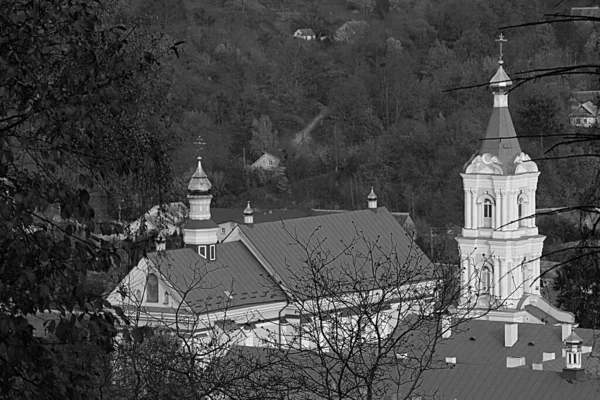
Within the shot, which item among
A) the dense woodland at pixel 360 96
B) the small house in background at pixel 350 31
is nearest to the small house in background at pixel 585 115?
the dense woodland at pixel 360 96

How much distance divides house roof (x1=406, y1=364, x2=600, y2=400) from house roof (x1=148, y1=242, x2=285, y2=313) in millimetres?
6648

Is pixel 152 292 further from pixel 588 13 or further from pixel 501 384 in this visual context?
pixel 588 13

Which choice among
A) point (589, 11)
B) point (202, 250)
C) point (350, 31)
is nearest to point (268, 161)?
point (350, 31)

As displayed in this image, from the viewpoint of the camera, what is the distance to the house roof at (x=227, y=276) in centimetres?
3397

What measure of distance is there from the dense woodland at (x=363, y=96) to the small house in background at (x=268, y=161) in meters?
0.37

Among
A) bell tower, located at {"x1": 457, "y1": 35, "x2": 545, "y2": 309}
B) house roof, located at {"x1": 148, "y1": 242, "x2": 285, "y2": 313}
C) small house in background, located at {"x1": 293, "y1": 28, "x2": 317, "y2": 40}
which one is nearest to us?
house roof, located at {"x1": 148, "y1": 242, "x2": 285, "y2": 313}

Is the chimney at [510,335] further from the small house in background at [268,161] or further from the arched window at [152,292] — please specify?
the small house in background at [268,161]

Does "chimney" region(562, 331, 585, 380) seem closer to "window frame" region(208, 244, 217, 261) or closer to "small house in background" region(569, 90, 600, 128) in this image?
"window frame" region(208, 244, 217, 261)

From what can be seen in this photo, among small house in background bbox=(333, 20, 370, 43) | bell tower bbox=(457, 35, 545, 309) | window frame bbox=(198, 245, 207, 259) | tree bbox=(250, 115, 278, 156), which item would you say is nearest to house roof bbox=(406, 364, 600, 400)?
window frame bbox=(198, 245, 207, 259)

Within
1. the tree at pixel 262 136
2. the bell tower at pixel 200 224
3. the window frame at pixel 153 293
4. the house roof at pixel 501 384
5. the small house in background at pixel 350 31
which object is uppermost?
the small house in background at pixel 350 31

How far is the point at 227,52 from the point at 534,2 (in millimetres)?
12161

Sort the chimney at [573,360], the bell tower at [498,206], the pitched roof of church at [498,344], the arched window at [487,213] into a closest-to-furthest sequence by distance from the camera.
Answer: the chimney at [573,360] < the pitched roof of church at [498,344] < the bell tower at [498,206] < the arched window at [487,213]

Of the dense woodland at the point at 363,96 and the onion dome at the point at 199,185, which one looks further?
the dense woodland at the point at 363,96

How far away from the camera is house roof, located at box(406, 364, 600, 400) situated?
2608cm
